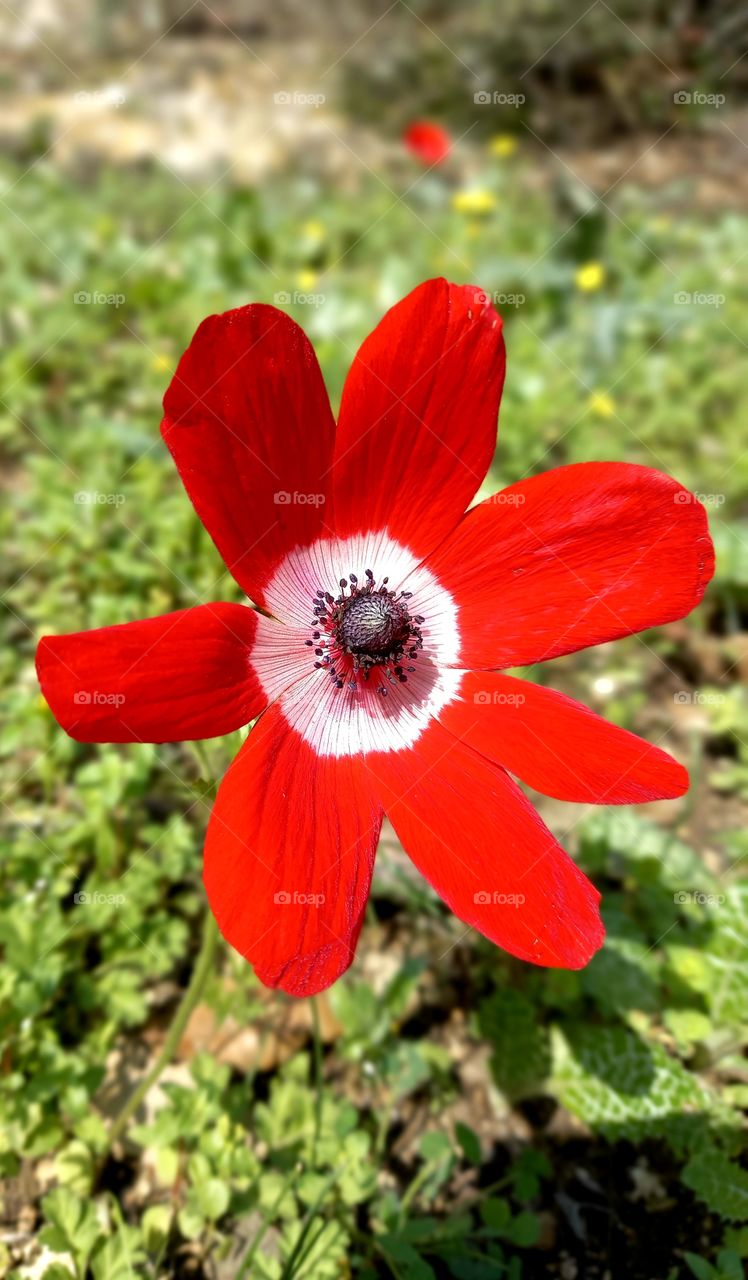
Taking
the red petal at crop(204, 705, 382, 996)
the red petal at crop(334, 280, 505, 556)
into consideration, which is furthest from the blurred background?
the red petal at crop(334, 280, 505, 556)

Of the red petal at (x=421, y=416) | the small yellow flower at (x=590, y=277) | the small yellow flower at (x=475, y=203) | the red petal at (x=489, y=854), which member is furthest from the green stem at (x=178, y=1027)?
the small yellow flower at (x=475, y=203)

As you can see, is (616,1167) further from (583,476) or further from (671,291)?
(671,291)

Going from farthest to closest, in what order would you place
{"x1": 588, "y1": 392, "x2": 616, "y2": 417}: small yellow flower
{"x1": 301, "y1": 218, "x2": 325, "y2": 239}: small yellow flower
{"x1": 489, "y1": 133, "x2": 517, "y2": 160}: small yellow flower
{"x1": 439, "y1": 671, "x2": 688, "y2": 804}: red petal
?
{"x1": 489, "y1": 133, "x2": 517, "y2": 160}: small yellow flower < {"x1": 301, "y1": 218, "x2": 325, "y2": 239}: small yellow flower < {"x1": 588, "y1": 392, "x2": 616, "y2": 417}: small yellow flower < {"x1": 439, "y1": 671, "x2": 688, "y2": 804}: red petal

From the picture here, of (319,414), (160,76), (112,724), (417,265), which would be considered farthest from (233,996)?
(160,76)

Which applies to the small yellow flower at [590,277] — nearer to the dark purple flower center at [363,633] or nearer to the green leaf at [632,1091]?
the dark purple flower center at [363,633]

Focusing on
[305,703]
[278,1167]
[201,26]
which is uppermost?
[201,26]

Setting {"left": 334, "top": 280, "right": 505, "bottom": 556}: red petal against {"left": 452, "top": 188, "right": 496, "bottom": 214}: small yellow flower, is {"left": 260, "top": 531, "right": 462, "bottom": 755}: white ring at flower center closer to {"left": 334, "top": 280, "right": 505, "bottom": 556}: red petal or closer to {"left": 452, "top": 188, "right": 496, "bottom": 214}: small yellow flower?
{"left": 334, "top": 280, "right": 505, "bottom": 556}: red petal

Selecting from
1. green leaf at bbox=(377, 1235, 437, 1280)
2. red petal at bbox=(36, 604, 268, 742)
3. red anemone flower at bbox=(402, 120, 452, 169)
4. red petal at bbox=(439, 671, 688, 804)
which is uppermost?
red anemone flower at bbox=(402, 120, 452, 169)

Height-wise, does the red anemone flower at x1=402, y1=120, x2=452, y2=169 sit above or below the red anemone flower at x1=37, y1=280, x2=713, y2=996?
above

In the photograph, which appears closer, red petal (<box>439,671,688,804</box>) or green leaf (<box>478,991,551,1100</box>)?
red petal (<box>439,671,688,804</box>)
